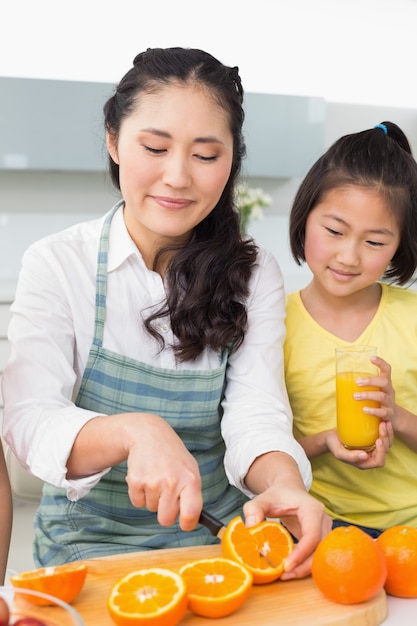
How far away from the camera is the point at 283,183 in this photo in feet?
14.2

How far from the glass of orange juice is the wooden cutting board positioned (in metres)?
0.50

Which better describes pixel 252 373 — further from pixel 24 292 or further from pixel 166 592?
pixel 166 592

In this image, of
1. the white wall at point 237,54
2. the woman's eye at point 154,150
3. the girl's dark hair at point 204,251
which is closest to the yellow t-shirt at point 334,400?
the girl's dark hair at point 204,251

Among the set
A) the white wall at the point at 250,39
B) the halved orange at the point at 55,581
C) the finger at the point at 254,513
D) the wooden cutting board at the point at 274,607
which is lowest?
the wooden cutting board at the point at 274,607

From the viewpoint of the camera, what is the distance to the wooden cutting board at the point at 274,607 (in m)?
0.88

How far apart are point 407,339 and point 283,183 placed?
2.78 m

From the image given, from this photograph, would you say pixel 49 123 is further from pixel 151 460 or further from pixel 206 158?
pixel 151 460

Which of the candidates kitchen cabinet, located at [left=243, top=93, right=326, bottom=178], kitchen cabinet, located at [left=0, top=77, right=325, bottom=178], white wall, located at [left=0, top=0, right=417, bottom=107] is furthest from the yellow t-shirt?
white wall, located at [left=0, top=0, right=417, bottom=107]

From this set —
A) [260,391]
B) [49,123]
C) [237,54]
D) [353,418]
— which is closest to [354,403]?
[353,418]

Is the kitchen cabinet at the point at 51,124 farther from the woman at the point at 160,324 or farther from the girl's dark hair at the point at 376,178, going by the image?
the woman at the point at 160,324

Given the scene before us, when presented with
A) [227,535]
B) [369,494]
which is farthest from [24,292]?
[369,494]

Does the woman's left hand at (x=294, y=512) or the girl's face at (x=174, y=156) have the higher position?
the girl's face at (x=174, y=156)

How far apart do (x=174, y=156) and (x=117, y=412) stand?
439 millimetres

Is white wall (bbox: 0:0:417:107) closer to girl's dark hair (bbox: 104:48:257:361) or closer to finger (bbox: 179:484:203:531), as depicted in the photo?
girl's dark hair (bbox: 104:48:257:361)
